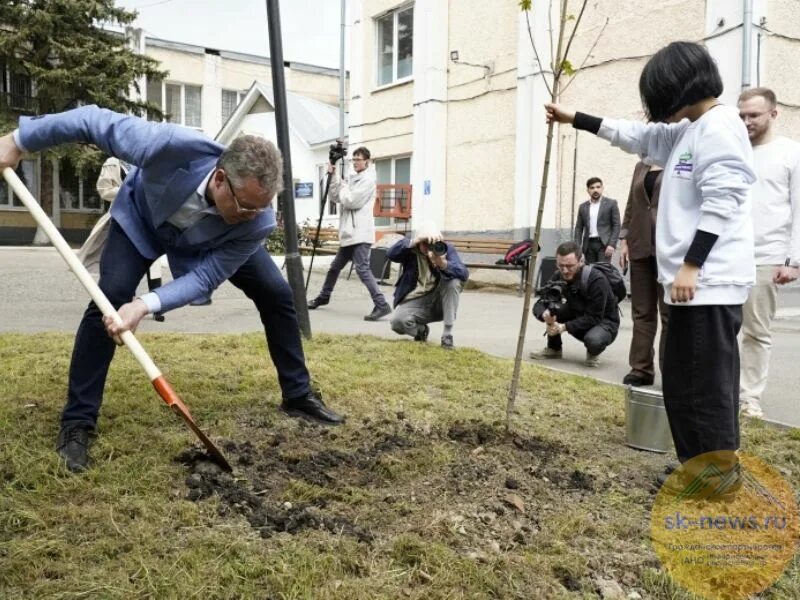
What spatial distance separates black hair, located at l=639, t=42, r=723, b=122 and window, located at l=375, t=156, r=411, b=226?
1445cm

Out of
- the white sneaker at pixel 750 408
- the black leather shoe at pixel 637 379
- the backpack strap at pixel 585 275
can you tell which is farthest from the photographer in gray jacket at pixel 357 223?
the white sneaker at pixel 750 408

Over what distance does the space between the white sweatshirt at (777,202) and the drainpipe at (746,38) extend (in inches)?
274

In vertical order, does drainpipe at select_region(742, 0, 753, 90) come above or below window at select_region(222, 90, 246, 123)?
below

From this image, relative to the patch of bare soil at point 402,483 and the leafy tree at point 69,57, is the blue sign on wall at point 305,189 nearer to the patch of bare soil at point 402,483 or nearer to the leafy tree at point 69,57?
the leafy tree at point 69,57

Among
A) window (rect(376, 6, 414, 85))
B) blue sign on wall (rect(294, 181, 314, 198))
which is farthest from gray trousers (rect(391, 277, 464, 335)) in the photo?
blue sign on wall (rect(294, 181, 314, 198))

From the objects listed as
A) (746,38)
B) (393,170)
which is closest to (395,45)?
(393,170)

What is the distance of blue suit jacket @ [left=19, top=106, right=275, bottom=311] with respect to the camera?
295 cm

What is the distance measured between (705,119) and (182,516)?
2348 mm

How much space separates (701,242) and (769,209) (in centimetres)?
188

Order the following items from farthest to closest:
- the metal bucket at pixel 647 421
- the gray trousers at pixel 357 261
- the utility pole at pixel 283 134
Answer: the gray trousers at pixel 357 261 < the utility pole at pixel 283 134 < the metal bucket at pixel 647 421

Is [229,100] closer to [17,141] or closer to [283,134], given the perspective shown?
[283,134]

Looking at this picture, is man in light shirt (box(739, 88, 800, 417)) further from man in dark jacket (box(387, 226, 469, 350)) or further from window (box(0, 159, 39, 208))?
window (box(0, 159, 39, 208))

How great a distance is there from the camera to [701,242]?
2.50 meters

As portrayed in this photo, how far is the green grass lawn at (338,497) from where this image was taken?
2188 millimetres
